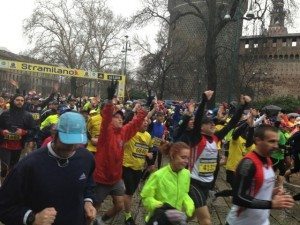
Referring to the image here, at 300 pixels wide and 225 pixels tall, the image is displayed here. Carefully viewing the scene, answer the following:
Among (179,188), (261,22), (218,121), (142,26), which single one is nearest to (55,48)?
(142,26)

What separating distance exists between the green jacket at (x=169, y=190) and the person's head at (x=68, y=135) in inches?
57.4

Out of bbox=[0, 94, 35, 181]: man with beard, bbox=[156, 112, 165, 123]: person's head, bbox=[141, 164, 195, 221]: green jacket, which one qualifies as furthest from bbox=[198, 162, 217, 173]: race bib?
bbox=[156, 112, 165, 123]: person's head

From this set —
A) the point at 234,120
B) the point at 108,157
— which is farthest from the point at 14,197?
the point at 234,120

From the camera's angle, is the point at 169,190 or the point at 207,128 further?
the point at 207,128

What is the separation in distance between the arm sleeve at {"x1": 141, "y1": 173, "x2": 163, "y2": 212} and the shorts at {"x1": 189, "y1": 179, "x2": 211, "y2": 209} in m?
1.17

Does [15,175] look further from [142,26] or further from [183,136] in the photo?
[142,26]

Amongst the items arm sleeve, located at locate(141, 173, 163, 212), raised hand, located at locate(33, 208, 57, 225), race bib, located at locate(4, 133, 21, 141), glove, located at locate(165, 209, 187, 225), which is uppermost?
raised hand, located at locate(33, 208, 57, 225)

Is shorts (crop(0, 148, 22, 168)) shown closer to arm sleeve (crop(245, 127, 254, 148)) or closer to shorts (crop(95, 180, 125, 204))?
shorts (crop(95, 180, 125, 204))

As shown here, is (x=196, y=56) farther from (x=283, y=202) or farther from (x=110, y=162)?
(x=283, y=202)

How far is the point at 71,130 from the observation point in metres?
2.95

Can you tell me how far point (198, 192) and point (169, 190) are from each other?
1.19 metres

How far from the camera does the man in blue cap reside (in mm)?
2842

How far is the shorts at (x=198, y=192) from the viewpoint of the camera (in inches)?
213

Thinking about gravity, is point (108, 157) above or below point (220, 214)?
above
